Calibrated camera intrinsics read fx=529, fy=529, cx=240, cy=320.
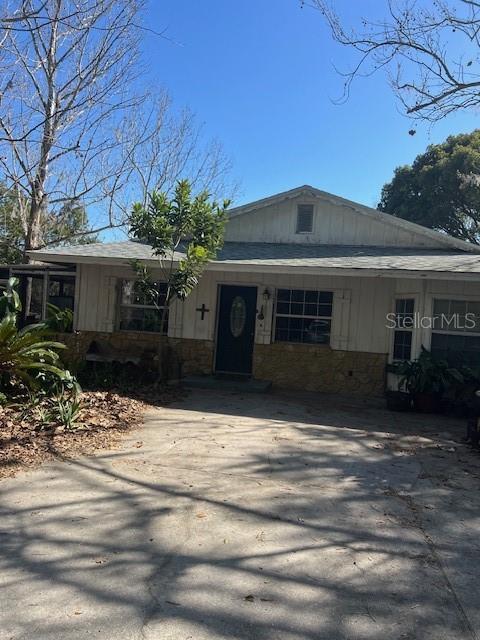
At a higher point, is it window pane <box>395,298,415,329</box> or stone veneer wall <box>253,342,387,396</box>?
window pane <box>395,298,415,329</box>

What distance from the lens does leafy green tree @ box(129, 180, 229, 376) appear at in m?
9.15

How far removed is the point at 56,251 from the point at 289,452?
24.4 ft

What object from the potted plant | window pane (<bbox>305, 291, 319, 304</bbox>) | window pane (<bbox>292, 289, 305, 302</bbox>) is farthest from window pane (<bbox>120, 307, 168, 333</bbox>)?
the potted plant

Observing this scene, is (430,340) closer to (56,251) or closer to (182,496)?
(182,496)

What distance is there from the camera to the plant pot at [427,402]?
945cm

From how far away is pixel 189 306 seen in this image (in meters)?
12.0

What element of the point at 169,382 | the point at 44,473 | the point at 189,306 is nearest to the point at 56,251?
the point at 189,306

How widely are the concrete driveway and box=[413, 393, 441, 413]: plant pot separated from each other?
2867 millimetres

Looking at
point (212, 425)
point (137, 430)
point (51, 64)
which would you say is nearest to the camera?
point (137, 430)

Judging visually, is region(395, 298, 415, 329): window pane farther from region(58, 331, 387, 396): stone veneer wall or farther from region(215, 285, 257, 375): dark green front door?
region(215, 285, 257, 375): dark green front door

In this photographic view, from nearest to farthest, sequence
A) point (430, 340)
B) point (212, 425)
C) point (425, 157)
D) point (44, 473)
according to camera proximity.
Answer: point (44, 473) < point (212, 425) < point (430, 340) < point (425, 157)

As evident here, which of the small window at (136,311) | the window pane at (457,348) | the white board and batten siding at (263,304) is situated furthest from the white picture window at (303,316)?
the small window at (136,311)

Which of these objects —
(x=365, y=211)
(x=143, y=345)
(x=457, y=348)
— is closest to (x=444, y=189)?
(x=365, y=211)

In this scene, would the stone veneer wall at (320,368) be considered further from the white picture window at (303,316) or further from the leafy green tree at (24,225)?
the leafy green tree at (24,225)
